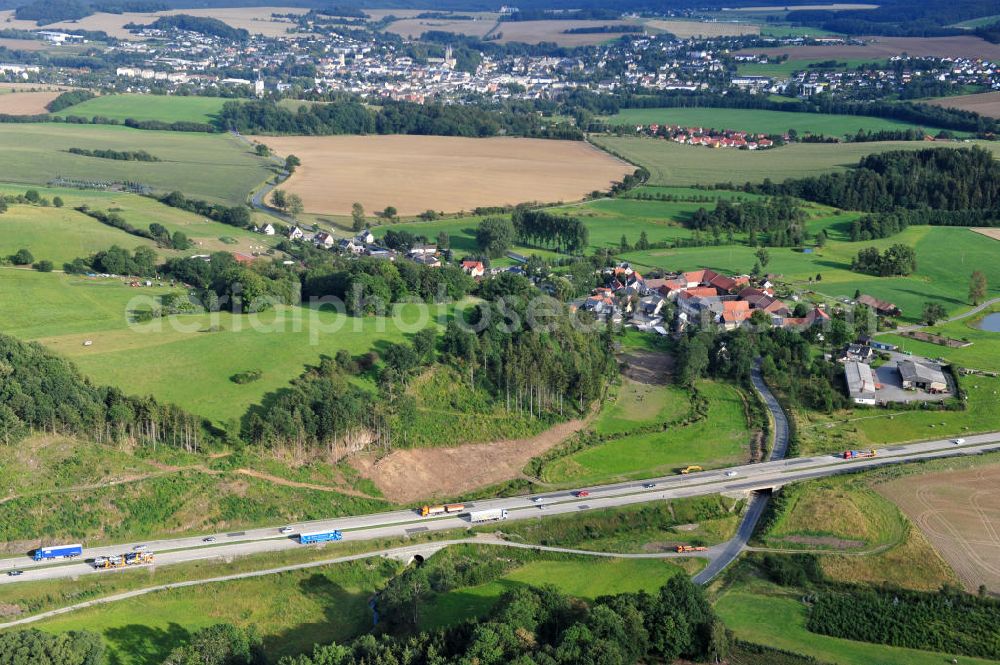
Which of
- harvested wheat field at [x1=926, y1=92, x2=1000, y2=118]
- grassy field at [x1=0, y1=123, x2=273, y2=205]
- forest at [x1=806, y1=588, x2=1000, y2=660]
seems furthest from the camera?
harvested wheat field at [x1=926, y1=92, x2=1000, y2=118]

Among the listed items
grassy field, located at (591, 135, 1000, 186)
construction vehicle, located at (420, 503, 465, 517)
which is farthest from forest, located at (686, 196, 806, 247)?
construction vehicle, located at (420, 503, 465, 517)

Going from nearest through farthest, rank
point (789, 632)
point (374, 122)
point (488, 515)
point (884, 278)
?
1. point (789, 632)
2. point (488, 515)
3. point (884, 278)
4. point (374, 122)

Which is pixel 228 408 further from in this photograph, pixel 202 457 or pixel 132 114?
pixel 132 114

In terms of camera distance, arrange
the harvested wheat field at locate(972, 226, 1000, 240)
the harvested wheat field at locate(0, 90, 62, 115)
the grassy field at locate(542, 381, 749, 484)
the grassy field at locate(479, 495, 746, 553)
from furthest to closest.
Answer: the harvested wheat field at locate(0, 90, 62, 115), the harvested wheat field at locate(972, 226, 1000, 240), the grassy field at locate(542, 381, 749, 484), the grassy field at locate(479, 495, 746, 553)

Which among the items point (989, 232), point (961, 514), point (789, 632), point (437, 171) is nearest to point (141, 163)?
point (437, 171)

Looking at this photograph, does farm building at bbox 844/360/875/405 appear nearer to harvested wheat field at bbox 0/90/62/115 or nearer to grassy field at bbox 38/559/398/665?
grassy field at bbox 38/559/398/665

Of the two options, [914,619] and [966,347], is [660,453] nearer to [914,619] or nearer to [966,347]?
[914,619]
